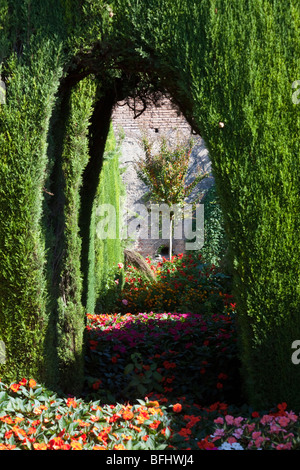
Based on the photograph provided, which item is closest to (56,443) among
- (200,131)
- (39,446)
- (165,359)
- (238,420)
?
(39,446)

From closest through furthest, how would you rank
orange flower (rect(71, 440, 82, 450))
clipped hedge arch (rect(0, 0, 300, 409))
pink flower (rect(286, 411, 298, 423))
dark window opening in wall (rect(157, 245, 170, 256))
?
orange flower (rect(71, 440, 82, 450)) < pink flower (rect(286, 411, 298, 423)) < clipped hedge arch (rect(0, 0, 300, 409)) < dark window opening in wall (rect(157, 245, 170, 256))

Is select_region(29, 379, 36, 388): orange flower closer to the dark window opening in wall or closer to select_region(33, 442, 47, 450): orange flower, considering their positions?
select_region(33, 442, 47, 450): orange flower

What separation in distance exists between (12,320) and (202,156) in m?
11.2

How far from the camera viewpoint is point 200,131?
358 centimetres

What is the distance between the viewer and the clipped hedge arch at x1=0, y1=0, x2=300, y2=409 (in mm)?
3330

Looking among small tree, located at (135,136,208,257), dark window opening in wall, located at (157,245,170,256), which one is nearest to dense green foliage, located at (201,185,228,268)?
small tree, located at (135,136,208,257)

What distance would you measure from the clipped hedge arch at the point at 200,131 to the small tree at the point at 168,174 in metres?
9.38

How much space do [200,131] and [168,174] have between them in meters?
9.89

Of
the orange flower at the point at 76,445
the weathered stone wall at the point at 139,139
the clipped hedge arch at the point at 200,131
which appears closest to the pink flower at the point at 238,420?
the clipped hedge arch at the point at 200,131

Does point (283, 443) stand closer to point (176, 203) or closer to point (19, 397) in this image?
point (19, 397)

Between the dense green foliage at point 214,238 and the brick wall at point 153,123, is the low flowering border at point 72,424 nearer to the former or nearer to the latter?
the dense green foliage at point 214,238

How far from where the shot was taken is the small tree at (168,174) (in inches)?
524

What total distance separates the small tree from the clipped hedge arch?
9.38 meters

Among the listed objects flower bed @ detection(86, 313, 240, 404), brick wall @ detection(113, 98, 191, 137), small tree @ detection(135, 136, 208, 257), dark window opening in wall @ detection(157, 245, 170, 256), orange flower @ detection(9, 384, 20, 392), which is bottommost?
flower bed @ detection(86, 313, 240, 404)
